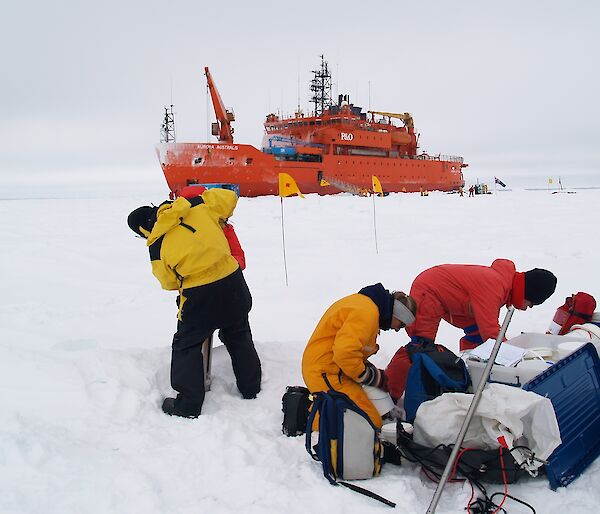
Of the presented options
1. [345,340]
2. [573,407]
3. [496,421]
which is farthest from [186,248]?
[573,407]

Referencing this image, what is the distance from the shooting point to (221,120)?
88.4ft

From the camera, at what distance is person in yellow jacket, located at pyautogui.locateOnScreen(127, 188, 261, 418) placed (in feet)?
10.4

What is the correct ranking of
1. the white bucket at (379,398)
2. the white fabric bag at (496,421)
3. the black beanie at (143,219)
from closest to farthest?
the white fabric bag at (496,421), the white bucket at (379,398), the black beanie at (143,219)

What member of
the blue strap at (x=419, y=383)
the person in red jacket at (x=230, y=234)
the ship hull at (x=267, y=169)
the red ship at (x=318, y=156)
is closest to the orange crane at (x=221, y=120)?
the red ship at (x=318, y=156)

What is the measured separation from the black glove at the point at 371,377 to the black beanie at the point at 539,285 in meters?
1.37

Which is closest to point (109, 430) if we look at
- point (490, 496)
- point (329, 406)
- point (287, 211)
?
point (329, 406)

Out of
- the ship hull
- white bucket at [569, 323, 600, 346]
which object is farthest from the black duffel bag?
the ship hull

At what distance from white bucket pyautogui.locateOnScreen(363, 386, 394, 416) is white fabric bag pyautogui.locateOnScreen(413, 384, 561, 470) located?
0.36 metres

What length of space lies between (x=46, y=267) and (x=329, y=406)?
6673mm

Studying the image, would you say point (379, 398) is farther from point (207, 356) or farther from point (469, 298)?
point (207, 356)

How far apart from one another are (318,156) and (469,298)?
1036 inches

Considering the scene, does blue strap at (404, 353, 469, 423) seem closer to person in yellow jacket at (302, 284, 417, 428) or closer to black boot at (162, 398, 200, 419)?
person in yellow jacket at (302, 284, 417, 428)

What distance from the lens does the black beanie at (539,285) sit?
343cm

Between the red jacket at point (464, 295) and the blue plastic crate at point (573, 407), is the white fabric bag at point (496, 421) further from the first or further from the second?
the red jacket at point (464, 295)
